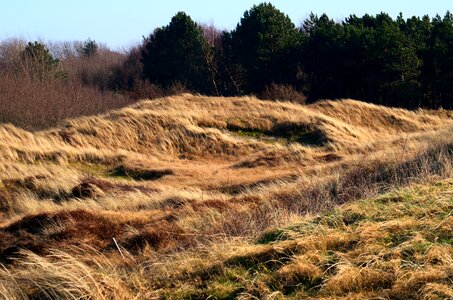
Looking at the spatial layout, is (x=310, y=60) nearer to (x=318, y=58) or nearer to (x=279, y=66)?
(x=318, y=58)

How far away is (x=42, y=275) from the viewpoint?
223 inches

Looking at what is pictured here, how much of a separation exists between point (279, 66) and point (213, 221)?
39462mm

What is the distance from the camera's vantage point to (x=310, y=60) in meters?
46.3

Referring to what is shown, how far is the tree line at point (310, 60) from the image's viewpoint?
41.1m

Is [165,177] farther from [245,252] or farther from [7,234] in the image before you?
[245,252]

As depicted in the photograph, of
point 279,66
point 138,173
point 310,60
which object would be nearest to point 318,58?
point 310,60

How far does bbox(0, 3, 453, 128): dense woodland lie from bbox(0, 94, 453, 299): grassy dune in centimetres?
1680

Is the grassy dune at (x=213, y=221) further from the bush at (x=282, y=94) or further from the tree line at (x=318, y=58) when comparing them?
the bush at (x=282, y=94)

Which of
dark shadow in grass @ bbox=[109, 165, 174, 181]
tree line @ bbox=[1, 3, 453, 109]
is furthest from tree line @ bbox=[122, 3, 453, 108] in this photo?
dark shadow in grass @ bbox=[109, 165, 174, 181]

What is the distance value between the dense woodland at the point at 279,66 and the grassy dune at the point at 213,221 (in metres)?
16.8

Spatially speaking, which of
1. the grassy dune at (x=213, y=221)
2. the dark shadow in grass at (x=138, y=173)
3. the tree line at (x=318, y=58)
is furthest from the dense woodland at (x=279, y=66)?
the dark shadow in grass at (x=138, y=173)

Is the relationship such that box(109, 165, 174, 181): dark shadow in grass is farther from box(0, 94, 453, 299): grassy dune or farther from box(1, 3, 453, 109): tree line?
box(1, 3, 453, 109): tree line

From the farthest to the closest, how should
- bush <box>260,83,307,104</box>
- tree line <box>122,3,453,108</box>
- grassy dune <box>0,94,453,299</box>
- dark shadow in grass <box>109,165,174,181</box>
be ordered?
bush <box>260,83,307,104</box>
tree line <box>122,3,453,108</box>
dark shadow in grass <box>109,165,174,181</box>
grassy dune <box>0,94,453,299</box>

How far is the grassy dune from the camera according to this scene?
5266 mm
